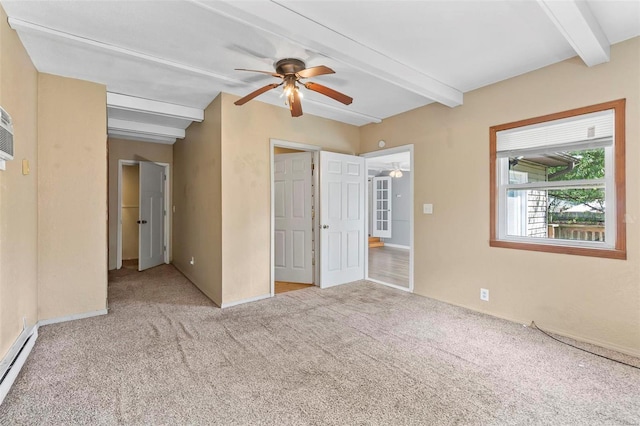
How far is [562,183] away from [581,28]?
135cm

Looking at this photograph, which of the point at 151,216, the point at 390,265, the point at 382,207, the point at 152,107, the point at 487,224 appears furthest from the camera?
the point at 382,207

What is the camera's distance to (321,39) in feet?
7.39

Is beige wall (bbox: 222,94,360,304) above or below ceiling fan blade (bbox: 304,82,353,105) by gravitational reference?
below

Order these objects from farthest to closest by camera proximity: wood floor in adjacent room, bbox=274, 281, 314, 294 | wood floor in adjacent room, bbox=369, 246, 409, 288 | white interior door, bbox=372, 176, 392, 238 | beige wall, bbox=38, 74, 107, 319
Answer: white interior door, bbox=372, 176, 392, 238
wood floor in adjacent room, bbox=369, 246, 409, 288
wood floor in adjacent room, bbox=274, 281, 314, 294
beige wall, bbox=38, 74, 107, 319

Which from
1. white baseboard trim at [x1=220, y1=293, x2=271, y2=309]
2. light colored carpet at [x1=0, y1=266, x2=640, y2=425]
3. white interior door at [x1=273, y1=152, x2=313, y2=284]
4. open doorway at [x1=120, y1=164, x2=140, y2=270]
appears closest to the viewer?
light colored carpet at [x1=0, y1=266, x2=640, y2=425]

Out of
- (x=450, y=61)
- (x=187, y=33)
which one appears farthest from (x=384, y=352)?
(x=187, y=33)

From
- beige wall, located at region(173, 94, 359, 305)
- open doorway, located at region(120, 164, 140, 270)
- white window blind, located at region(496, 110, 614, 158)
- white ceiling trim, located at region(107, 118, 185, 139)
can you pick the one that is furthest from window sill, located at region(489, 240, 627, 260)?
open doorway, located at region(120, 164, 140, 270)

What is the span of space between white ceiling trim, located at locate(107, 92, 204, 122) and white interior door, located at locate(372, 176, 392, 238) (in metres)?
6.24

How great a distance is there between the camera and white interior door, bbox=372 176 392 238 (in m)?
9.11

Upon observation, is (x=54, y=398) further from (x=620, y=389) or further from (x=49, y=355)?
(x=620, y=389)

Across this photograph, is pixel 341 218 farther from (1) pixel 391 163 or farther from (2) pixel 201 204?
(1) pixel 391 163

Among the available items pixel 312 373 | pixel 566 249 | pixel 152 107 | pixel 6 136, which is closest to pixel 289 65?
pixel 6 136

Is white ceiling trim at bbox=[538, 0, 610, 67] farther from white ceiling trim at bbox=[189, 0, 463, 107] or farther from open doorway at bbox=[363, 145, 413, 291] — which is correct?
open doorway at bbox=[363, 145, 413, 291]

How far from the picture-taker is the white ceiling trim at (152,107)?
358 centimetres
